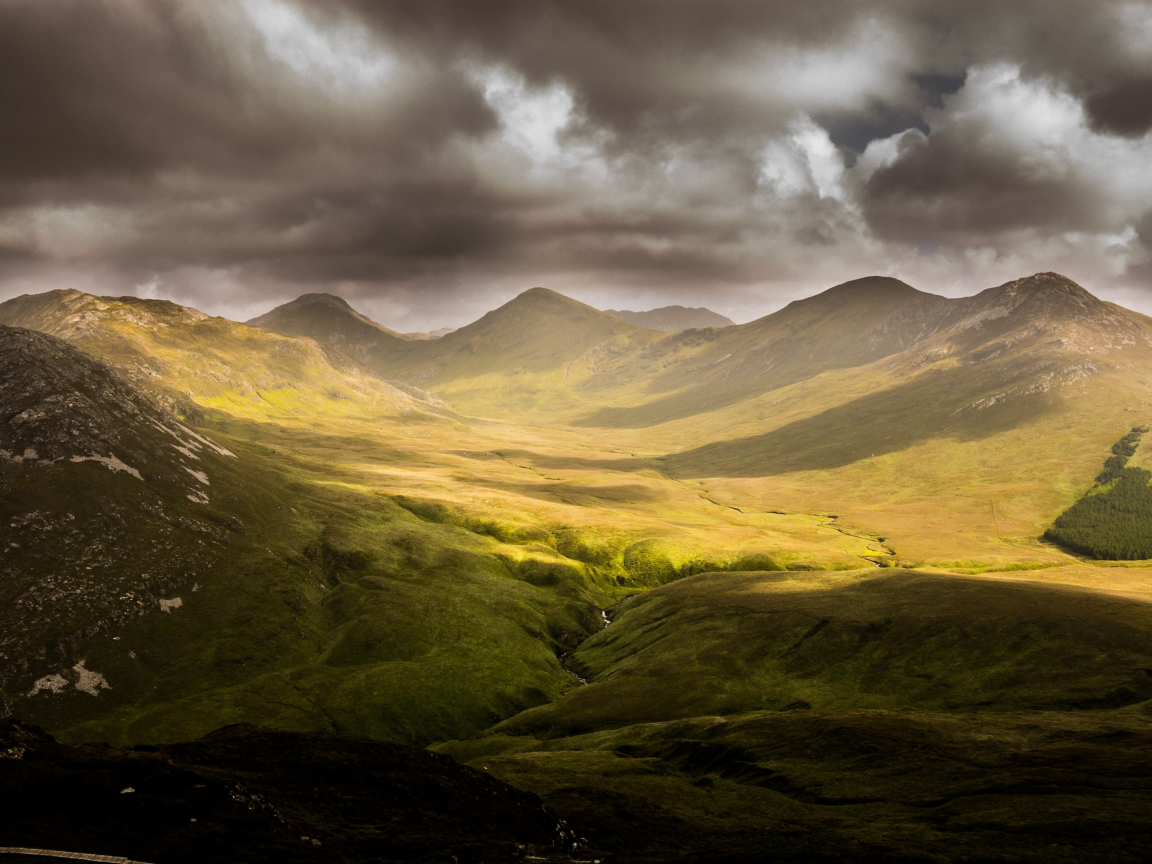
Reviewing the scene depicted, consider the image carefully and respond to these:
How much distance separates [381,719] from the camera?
11800cm

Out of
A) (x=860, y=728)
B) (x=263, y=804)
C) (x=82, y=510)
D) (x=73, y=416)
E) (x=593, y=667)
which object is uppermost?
(x=73, y=416)

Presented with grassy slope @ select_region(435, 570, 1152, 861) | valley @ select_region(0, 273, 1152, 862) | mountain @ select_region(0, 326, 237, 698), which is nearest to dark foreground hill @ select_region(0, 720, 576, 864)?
valley @ select_region(0, 273, 1152, 862)

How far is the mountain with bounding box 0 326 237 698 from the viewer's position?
11806cm

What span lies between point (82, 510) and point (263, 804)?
14162 cm

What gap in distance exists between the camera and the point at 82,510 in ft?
477

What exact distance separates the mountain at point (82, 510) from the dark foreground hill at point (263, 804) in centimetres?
9091

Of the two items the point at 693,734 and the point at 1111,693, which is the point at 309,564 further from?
the point at 1111,693

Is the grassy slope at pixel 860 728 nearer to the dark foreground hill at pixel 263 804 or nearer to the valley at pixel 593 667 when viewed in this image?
the valley at pixel 593 667

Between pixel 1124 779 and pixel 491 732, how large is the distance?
300 feet

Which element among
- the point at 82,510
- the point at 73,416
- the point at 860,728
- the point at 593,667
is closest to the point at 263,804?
the point at 860,728

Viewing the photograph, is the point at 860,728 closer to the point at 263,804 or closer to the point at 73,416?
the point at 263,804

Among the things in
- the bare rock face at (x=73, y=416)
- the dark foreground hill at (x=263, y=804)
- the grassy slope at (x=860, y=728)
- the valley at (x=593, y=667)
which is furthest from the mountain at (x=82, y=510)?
the dark foreground hill at (x=263, y=804)

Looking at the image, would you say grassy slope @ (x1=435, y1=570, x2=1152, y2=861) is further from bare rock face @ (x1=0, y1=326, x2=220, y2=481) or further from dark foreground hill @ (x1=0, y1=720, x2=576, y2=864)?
bare rock face @ (x1=0, y1=326, x2=220, y2=481)

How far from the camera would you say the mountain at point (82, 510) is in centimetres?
11806
